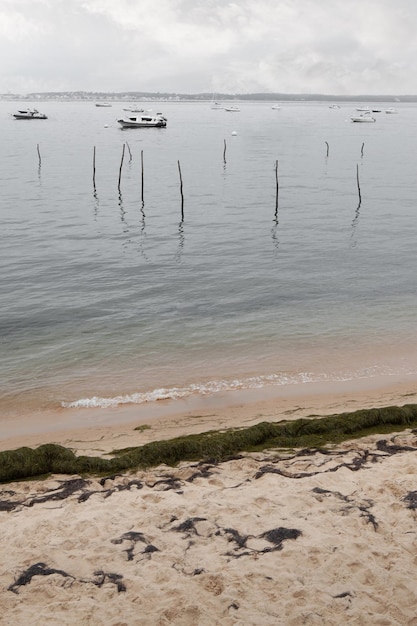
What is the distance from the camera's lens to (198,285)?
24.9 metres

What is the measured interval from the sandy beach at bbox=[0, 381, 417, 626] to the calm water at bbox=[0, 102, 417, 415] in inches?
198

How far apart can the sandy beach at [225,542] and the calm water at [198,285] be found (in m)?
5.02

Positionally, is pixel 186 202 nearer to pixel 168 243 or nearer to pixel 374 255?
pixel 168 243

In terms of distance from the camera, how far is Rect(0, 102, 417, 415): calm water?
1644 centimetres

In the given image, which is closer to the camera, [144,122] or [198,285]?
[198,285]

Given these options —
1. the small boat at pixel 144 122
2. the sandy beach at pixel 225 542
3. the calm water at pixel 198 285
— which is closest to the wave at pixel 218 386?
the calm water at pixel 198 285

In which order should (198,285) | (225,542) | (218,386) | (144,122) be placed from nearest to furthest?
(225,542) → (218,386) → (198,285) → (144,122)

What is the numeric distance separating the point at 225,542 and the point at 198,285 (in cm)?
1735

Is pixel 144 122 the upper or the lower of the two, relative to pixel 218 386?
upper

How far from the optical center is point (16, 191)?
47844mm

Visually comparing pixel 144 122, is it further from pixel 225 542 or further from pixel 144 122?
pixel 225 542

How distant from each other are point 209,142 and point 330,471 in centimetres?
9044

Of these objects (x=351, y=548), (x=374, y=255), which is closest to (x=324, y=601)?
(x=351, y=548)

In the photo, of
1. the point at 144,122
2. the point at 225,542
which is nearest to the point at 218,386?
the point at 225,542
